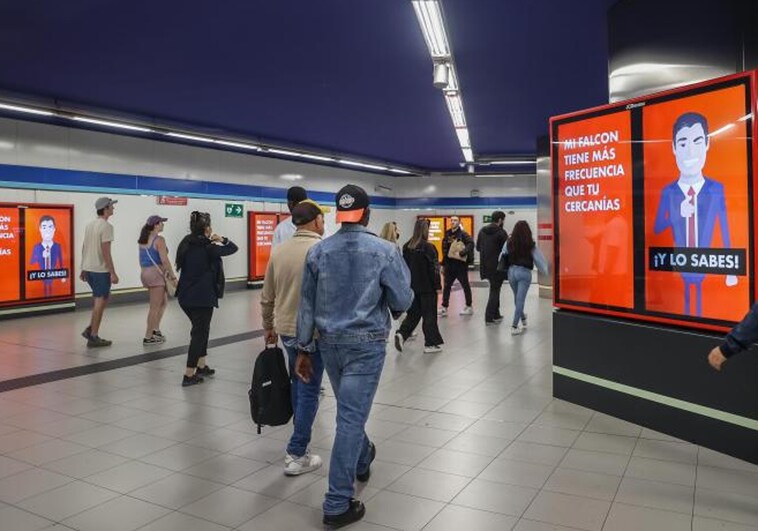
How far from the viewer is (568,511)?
2771mm

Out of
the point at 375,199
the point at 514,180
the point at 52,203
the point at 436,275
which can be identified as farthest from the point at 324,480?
the point at 514,180

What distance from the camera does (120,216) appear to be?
11312 millimetres

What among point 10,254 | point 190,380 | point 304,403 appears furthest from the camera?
point 10,254

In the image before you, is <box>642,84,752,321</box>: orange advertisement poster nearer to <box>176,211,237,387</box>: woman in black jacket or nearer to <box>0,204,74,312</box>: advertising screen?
<box>176,211,237,387</box>: woman in black jacket

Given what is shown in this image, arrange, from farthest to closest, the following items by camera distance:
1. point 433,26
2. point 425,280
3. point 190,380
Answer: point 425,280 < point 433,26 < point 190,380

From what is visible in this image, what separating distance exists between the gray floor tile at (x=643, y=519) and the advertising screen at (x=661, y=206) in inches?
49.8

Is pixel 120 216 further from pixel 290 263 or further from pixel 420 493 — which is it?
pixel 420 493

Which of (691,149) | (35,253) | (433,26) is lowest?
(35,253)

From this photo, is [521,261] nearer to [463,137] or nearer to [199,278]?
[199,278]

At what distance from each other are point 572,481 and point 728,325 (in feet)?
4.25

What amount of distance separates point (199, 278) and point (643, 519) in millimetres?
3726

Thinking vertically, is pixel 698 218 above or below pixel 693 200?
below

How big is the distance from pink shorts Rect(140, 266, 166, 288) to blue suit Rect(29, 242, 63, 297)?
3.85 metres

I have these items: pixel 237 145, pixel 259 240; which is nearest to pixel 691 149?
pixel 237 145
